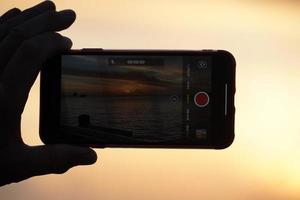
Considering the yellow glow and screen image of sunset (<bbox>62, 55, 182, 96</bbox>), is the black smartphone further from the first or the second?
the yellow glow

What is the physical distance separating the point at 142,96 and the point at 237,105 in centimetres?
23

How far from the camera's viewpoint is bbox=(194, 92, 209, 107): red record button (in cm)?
52

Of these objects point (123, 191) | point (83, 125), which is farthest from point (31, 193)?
point (83, 125)

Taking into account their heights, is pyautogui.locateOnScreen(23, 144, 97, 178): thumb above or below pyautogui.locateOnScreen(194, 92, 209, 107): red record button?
below

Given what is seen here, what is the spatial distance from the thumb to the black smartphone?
1.7 inches

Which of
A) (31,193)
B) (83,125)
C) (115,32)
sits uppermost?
(115,32)

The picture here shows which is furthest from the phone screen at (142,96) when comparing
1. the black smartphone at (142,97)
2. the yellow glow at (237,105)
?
the yellow glow at (237,105)

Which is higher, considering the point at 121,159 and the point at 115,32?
the point at 115,32

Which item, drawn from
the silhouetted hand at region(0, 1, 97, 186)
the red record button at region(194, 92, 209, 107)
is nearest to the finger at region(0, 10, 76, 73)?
the silhouetted hand at region(0, 1, 97, 186)

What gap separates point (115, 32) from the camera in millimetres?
711

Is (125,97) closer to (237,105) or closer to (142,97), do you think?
(142,97)

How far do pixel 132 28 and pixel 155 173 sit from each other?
23 centimetres

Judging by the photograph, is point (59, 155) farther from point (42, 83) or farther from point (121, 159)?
point (121, 159)

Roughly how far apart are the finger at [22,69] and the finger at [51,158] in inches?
1.8
